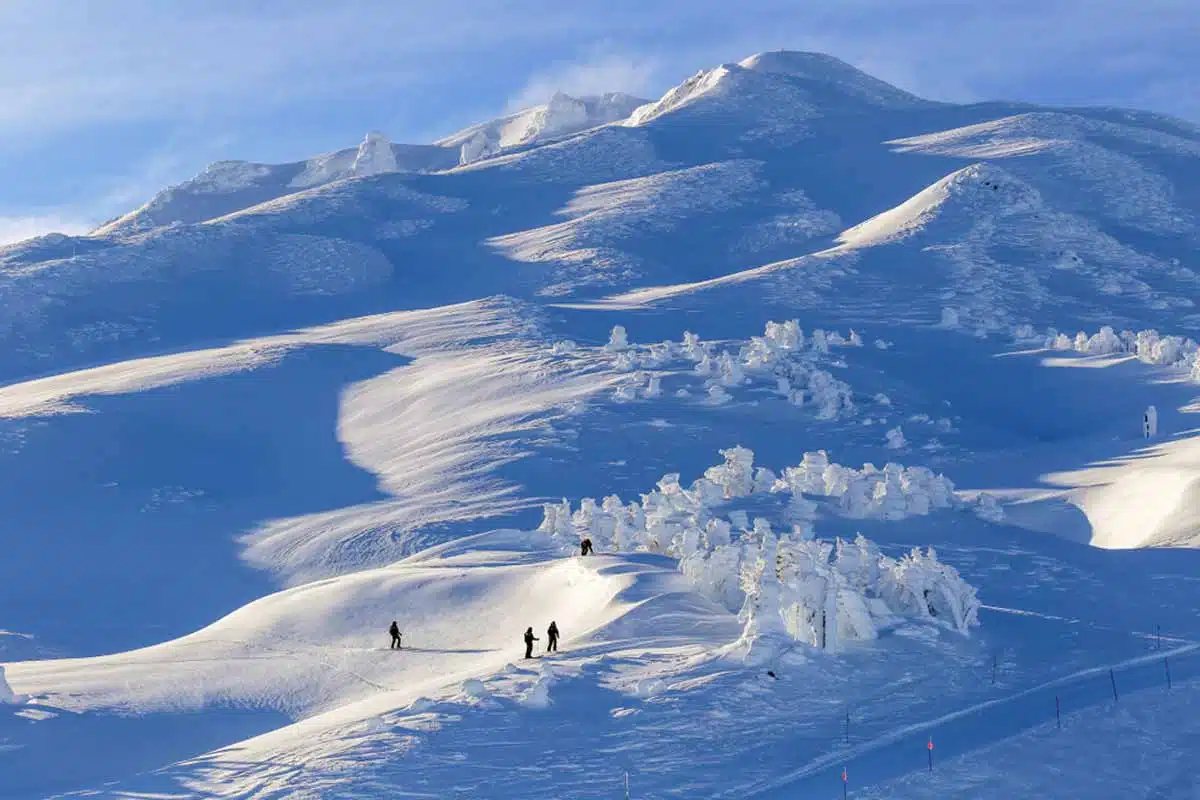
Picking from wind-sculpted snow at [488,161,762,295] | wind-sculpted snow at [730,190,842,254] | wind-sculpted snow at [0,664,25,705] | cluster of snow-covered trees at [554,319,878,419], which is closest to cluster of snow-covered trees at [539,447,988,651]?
wind-sculpted snow at [0,664,25,705]

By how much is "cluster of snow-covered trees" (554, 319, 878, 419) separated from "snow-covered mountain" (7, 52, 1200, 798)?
1.36 feet

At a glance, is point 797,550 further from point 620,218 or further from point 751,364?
point 620,218

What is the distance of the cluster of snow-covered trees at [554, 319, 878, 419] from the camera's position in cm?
8656

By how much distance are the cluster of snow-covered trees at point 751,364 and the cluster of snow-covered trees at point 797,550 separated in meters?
23.4

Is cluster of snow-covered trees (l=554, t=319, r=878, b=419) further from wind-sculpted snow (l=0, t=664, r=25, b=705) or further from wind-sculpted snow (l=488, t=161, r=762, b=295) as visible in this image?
wind-sculpted snow (l=0, t=664, r=25, b=705)

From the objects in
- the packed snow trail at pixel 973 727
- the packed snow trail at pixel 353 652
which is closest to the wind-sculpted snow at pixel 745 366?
the packed snow trail at pixel 353 652

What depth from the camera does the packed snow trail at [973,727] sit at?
2533 cm

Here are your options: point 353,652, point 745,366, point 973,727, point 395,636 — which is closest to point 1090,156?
point 745,366

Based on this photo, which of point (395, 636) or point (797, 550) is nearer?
point (395, 636)

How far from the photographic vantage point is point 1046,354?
10069cm

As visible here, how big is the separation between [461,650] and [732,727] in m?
12.3

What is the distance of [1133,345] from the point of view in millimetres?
102000

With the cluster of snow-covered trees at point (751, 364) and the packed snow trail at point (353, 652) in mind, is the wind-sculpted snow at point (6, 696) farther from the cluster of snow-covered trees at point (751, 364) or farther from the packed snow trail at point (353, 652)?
the cluster of snow-covered trees at point (751, 364)

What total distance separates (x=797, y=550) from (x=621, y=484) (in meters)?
33.2
